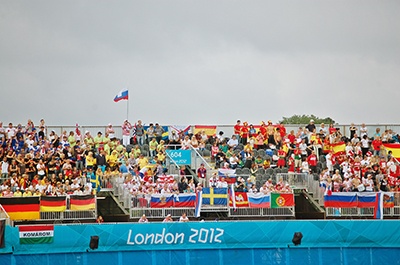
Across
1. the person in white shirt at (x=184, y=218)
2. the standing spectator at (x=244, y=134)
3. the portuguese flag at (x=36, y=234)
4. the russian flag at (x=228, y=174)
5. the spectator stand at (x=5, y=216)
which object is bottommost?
the portuguese flag at (x=36, y=234)

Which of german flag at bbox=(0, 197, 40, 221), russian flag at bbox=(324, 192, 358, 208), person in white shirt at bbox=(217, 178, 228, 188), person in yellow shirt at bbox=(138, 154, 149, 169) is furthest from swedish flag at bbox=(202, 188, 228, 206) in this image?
german flag at bbox=(0, 197, 40, 221)

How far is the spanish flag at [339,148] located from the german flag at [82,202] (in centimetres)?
1357

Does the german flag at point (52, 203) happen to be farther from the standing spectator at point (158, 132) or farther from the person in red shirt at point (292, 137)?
the person in red shirt at point (292, 137)

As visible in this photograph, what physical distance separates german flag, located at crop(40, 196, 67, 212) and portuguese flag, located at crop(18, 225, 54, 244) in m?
3.87

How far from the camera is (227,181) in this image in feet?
135

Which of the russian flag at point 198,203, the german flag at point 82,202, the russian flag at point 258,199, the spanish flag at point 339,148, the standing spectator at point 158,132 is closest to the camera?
the german flag at point 82,202

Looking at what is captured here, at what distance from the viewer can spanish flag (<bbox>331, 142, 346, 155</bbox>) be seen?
4544 cm

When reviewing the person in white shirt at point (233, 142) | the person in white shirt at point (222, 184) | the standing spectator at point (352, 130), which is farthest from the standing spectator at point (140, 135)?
the standing spectator at point (352, 130)

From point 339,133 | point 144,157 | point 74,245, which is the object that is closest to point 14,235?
point 74,245

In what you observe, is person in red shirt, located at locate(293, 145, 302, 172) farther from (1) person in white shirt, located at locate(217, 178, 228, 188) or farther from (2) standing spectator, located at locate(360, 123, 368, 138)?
(2) standing spectator, located at locate(360, 123, 368, 138)

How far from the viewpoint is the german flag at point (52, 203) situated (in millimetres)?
38062

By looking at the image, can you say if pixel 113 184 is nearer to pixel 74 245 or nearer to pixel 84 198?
pixel 84 198

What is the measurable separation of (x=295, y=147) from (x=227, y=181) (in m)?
5.47

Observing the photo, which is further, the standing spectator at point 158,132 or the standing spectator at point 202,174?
the standing spectator at point 158,132
